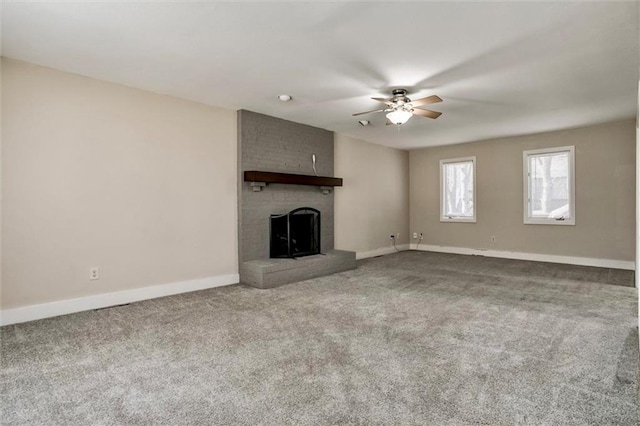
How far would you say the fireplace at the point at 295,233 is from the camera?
5207mm

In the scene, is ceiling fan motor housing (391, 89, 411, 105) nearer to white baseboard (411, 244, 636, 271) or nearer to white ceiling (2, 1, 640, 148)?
white ceiling (2, 1, 640, 148)

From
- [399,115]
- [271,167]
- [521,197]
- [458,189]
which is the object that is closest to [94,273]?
[271,167]

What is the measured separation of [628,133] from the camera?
5.50 metres

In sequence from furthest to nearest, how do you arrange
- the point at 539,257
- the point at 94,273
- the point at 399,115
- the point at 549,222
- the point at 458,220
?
the point at 458,220 → the point at 539,257 → the point at 549,222 → the point at 399,115 → the point at 94,273

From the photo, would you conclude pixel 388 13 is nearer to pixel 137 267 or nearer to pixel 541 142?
pixel 137 267

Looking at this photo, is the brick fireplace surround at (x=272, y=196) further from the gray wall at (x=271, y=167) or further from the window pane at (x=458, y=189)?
the window pane at (x=458, y=189)

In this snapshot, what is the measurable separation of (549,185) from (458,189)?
1709mm

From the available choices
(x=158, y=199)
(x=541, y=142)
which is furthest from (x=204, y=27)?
(x=541, y=142)

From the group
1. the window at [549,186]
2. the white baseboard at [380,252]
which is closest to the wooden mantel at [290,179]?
the white baseboard at [380,252]

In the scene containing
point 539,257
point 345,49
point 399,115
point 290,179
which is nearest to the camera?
point 345,49

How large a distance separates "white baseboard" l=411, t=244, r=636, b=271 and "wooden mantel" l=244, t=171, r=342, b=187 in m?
3.11

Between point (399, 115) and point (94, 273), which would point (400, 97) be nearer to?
point (399, 115)

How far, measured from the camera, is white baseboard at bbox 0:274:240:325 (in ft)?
10.4

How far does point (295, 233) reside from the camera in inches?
216
